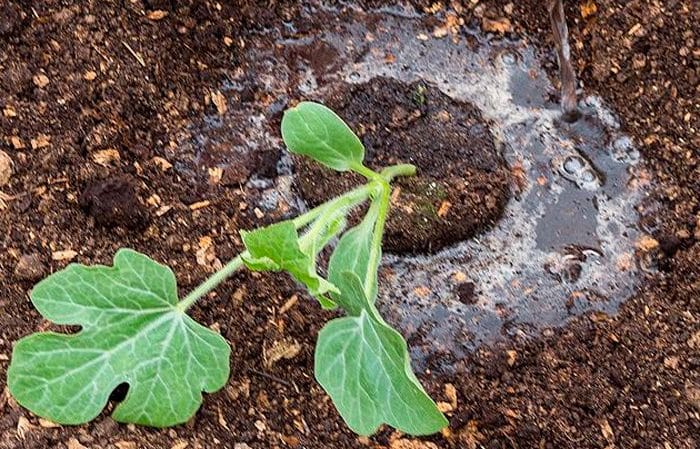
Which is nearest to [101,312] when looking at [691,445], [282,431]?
[282,431]

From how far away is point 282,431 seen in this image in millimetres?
1745

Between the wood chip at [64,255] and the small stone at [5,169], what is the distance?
0.62 ft

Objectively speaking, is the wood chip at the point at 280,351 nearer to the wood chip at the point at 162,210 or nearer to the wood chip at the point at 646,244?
the wood chip at the point at 162,210

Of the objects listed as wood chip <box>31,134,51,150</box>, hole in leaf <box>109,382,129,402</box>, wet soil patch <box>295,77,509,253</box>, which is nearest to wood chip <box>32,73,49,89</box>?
wood chip <box>31,134,51,150</box>

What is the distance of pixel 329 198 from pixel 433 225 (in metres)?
0.24

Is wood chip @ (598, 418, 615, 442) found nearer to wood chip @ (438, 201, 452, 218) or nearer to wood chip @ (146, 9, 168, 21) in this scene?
wood chip @ (438, 201, 452, 218)

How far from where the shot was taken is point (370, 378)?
155cm

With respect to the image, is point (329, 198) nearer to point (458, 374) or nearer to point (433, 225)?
point (433, 225)

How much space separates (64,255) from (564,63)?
120 centimetres

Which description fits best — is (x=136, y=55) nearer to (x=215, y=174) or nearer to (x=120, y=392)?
(x=215, y=174)

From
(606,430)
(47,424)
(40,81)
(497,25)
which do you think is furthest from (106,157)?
(606,430)

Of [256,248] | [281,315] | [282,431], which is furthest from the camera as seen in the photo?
[281,315]

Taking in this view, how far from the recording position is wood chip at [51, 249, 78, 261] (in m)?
1.83

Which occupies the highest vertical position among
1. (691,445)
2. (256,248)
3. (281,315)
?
(256,248)
